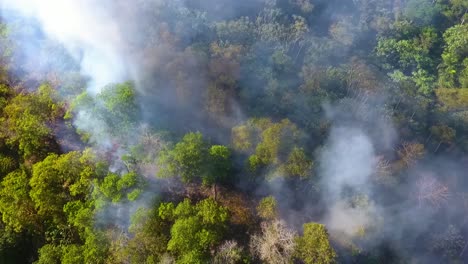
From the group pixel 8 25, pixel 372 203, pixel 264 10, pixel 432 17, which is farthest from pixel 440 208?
pixel 8 25

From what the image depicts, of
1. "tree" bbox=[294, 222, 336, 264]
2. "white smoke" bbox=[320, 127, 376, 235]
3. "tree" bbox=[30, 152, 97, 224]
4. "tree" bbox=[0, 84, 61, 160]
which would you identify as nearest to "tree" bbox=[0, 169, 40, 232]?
"tree" bbox=[30, 152, 97, 224]

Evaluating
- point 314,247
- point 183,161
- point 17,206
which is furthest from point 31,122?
point 314,247

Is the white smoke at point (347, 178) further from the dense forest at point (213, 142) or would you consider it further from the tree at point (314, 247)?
the tree at point (314, 247)

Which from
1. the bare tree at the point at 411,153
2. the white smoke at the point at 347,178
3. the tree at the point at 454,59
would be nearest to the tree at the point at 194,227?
the white smoke at the point at 347,178

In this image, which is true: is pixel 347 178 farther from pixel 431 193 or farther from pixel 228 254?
pixel 228 254

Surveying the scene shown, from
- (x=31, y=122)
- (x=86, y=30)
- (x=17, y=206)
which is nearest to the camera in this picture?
(x=17, y=206)

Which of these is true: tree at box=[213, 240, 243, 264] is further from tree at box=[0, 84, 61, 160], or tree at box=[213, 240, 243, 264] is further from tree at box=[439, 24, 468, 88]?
tree at box=[439, 24, 468, 88]

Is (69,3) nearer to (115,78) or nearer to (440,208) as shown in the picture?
(115,78)
